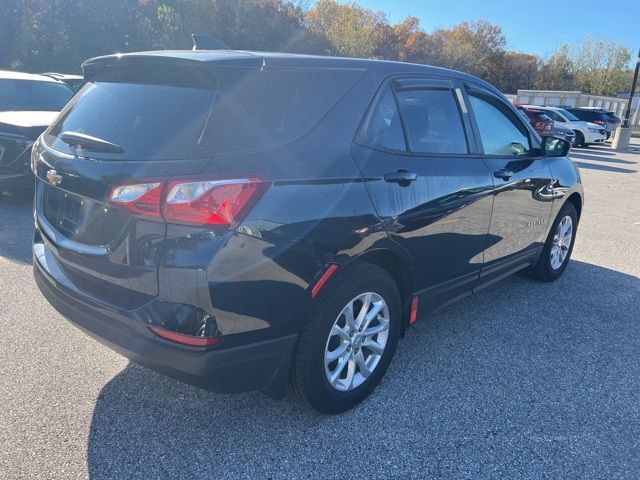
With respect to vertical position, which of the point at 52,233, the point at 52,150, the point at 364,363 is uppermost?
the point at 52,150

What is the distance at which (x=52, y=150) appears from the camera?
2629 mm

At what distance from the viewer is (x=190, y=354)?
212cm

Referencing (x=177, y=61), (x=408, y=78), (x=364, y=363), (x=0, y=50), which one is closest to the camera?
Answer: (x=177, y=61)

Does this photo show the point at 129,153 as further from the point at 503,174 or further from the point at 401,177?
the point at 503,174

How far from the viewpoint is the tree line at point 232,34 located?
71.6 feet

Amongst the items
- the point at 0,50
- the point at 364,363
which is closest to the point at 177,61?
the point at 364,363

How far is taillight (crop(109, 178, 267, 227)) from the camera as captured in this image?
2.04 metres

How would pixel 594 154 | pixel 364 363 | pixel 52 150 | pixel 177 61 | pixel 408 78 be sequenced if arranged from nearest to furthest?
pixel 177 61 → pixel 52 150 → pixel 364 363 → pixel 408 78 → pixel 594 154

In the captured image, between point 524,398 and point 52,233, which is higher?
point 52,233

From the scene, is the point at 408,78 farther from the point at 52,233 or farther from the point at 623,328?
the point at 623,328

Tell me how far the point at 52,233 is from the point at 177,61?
1.13 metres

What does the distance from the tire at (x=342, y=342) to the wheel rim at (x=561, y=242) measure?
255 centimetres

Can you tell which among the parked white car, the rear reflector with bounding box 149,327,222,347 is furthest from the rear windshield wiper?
the parked white car

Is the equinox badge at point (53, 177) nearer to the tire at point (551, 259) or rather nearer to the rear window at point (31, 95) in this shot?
the tire at point (551, 259)
